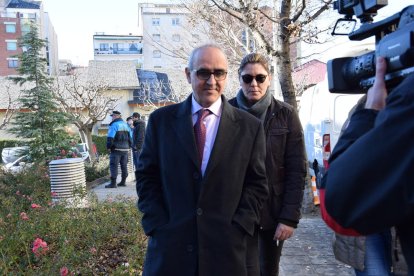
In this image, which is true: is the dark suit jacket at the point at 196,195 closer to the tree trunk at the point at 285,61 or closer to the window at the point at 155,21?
the tree trunk at the point at 285,61

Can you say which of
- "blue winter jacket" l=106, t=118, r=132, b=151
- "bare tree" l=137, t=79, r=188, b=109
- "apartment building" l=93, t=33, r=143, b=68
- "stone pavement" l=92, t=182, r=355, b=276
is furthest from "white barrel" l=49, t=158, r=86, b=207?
"apartment building" l=93, t=33, r=143, b=68

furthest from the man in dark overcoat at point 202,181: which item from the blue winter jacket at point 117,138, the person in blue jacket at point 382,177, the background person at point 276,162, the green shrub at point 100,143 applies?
the green shrub at point 100,143

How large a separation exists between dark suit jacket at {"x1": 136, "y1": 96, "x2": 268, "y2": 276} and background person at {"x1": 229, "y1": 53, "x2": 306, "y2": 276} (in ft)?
1.85

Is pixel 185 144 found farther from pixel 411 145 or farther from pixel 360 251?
pixel 411 145

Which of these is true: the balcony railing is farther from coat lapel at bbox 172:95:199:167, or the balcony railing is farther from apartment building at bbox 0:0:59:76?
coat lapel at bbox 172:95:199:167

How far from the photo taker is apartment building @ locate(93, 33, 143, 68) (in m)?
82.7

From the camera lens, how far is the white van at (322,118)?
7504 mm

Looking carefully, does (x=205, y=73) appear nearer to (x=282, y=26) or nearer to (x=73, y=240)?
(x=73, y=240)

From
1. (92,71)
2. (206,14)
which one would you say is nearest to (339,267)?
(206,14)

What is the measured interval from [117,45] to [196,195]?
282 feet

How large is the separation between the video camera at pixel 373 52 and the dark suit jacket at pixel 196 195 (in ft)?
2.67

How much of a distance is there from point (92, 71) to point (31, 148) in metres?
28.3

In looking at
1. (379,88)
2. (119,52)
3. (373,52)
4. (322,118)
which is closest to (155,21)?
(119,52)

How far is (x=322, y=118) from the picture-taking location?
27.5 ft
